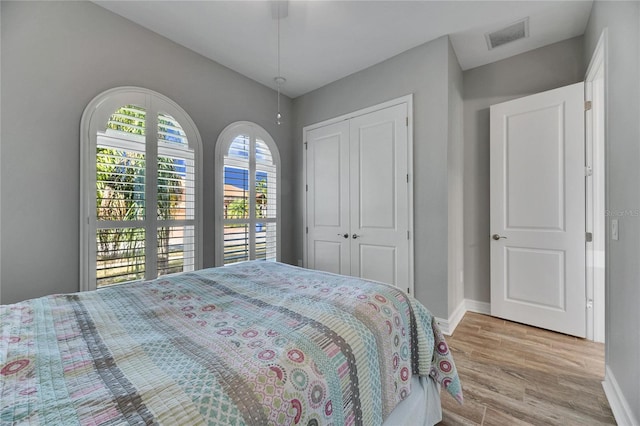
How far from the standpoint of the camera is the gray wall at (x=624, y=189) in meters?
1.30

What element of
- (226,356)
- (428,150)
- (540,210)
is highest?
(428,150)

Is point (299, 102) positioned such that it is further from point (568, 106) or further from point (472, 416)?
point (472, 416)

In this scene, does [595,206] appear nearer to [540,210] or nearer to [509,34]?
[540,210]

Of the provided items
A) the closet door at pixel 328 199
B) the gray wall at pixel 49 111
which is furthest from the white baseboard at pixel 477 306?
the gray wall at pixel 49 111

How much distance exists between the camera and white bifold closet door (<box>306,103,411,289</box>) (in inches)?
112

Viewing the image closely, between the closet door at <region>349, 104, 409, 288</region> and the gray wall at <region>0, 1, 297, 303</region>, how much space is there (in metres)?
Result: 2.22

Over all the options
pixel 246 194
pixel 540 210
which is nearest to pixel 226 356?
pixel 246 194

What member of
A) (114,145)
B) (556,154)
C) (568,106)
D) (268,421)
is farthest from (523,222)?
(114,145)

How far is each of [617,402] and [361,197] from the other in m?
2.40

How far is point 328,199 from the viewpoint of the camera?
11.5ft

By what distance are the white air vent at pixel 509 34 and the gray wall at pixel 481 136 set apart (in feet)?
1.25

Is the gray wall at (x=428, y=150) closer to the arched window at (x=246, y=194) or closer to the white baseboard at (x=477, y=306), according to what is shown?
the white baseboard at (x=477, y=306)

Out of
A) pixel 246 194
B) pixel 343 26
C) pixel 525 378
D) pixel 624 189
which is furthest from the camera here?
pixel 246 194

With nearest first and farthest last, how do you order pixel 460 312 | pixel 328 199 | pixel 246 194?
pixel 460 312, pixel 246 194, pixel 328 199
